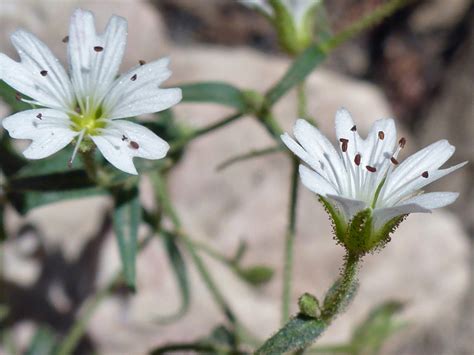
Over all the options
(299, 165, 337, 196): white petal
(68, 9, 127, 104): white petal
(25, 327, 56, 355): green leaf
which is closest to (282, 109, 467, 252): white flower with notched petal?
(299, 165, 337, 196): white petal

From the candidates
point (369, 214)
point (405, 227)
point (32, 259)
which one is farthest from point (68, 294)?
point (369, 214)

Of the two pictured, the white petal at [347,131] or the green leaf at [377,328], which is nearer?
the white petal at [347,131]

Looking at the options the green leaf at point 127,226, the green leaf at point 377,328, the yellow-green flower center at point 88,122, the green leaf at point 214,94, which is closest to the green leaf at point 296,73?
the green leaf at point 214,94

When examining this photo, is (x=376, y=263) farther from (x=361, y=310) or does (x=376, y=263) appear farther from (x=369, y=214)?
(x=369, y=214)

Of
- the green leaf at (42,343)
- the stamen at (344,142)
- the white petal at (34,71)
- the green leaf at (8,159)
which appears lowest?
the green leaf at (42,343)

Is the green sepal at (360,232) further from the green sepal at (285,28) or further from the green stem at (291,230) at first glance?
the green sepal at (285,28)
